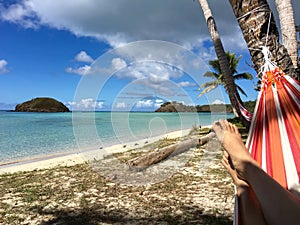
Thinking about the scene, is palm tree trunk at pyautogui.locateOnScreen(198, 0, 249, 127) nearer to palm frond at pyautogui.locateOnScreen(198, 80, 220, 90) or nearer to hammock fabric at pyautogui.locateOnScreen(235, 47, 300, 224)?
hammock fabric at pyautogui.locateOnScreen(235, 47, 300, 224)

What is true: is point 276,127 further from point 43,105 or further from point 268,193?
point 43,105

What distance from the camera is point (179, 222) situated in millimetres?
2432

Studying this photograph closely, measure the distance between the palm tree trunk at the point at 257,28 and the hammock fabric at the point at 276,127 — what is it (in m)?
0.07

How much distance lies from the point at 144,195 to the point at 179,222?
2.92ft

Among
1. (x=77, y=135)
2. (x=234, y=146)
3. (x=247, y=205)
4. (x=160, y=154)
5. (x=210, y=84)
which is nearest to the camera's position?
(x=234, y=146)

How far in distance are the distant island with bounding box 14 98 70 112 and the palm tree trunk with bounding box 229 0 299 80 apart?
238 feet

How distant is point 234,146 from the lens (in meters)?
1.05

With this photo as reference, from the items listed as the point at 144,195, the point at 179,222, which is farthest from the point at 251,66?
the point at 144,195

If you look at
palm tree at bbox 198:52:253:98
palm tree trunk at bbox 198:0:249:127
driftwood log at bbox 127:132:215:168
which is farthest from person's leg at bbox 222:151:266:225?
palm tree at bbox 198:52:253:98

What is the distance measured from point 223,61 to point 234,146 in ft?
9.87

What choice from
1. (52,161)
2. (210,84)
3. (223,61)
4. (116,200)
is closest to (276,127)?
(116,200)

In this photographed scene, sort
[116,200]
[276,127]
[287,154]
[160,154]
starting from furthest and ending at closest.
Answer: [160,154], [116,200], [276,127], [287,154]

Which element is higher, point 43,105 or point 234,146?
point 43,105

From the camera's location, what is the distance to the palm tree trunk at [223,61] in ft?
11.9
